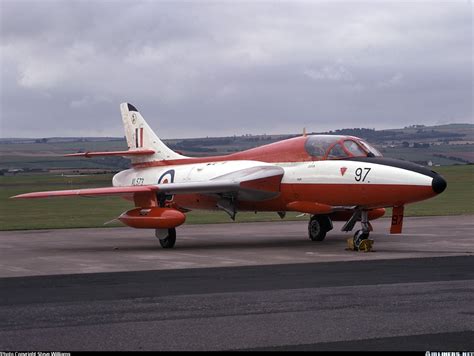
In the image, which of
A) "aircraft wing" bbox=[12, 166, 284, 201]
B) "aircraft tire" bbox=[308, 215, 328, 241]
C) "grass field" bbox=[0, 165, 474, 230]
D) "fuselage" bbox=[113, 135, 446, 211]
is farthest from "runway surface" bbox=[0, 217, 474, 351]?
"grass field" bbox=[0, 165, 474, 230]

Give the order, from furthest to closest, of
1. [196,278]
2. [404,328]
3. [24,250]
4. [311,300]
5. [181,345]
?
[24,250] < [196,278] < [311,300] < [404,328] < [181,345]

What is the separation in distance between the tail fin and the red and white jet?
1798 mm

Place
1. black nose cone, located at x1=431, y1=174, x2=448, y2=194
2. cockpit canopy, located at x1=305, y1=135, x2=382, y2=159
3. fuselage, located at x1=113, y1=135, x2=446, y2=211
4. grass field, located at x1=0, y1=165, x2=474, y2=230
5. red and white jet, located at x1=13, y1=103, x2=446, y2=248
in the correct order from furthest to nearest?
grass field, located at x1=0, y1=165, x2=474, y2=230, cockpit canopy, located at x1=305, y1=135, x2=382, y2=159, red and white jet, located at x1=13, y1=103, x2=446, y2=248, fuselage, located at x1=113, y1=135, x2=446, y2=211, black nose cone, located at x1=431, y1=174, x2=448, y2=194

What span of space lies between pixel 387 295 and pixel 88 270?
6.44 m

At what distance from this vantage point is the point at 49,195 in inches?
858

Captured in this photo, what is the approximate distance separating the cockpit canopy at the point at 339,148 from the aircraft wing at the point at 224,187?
1.07 m

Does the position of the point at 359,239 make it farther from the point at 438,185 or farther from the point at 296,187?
the point at 296,187

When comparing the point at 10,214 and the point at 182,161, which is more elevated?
the point at 182,161

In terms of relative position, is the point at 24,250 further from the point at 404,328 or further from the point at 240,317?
the point at 404,328

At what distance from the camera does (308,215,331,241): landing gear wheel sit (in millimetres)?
23188

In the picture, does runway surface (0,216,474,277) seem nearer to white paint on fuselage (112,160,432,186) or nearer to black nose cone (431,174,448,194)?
black nose cone (431,174,448,194)

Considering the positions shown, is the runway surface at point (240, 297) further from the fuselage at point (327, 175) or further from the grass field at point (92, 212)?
the grass field at point (92, 212)

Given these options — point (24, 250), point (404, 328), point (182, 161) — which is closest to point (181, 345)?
point (404, 328)

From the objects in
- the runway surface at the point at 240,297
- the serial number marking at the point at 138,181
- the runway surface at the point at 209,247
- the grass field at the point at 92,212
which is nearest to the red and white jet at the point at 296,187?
the runway surface at the point at 209,247
